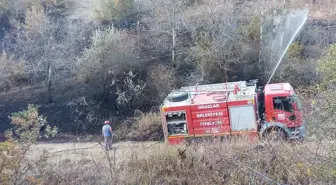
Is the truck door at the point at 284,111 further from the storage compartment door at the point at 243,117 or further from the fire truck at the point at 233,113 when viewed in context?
the storage compartment door at the point at 243,117

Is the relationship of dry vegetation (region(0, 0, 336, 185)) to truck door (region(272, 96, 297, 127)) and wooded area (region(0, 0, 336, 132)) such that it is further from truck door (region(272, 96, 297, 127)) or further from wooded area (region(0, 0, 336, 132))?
truck door (region(272, 96, 297, 127))

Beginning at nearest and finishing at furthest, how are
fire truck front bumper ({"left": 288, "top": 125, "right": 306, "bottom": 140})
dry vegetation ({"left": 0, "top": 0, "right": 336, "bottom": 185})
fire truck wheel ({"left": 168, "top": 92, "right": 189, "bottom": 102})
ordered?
1. fire truck front bumper ({"left": 288, "top": 125, "right": 306, "bottom": 140})
2. fire truck wheel ({"left": 168, "top": 92, "right": 189, "bottom": 102})
3. dry vegetation ({"left": 0, "top": 0, "right": 336, "bottom": 185})

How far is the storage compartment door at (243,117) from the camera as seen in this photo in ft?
48.1

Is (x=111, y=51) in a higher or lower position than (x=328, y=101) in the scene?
higher

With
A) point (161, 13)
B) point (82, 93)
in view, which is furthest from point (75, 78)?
point (161, 13)

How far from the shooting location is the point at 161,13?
2242cm

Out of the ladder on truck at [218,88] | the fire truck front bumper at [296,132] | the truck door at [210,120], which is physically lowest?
the fire truck front bumper at [296,132]

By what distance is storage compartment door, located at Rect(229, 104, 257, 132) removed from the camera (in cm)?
1465

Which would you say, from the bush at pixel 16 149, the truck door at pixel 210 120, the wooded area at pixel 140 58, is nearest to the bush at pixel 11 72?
the wooded area at pixel 140 58

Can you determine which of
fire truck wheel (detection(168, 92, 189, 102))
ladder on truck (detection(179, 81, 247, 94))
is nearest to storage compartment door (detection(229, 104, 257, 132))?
ladder on truck (detection(179, 81, 247, 94))

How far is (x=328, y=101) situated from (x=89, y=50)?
47.9 feet

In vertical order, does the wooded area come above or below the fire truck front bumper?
above

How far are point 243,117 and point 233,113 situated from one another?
0.34m

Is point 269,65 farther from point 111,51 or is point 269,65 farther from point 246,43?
point 111,51
